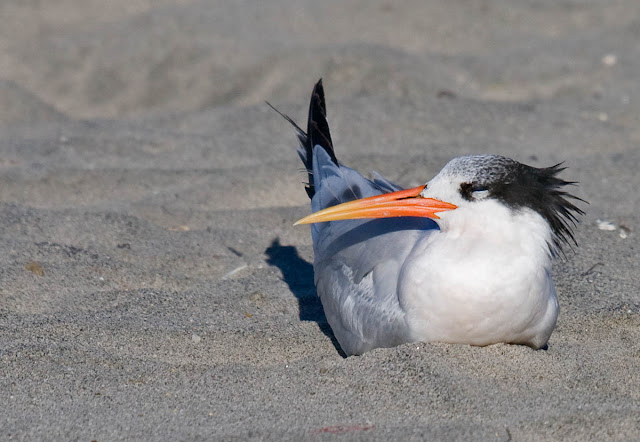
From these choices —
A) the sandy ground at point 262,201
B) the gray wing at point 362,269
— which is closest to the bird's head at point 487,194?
the gray wing at point 362,269

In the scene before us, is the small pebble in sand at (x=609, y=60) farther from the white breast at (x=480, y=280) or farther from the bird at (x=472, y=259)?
the white breast at (x=480, y=280)

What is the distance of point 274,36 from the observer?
8.57 meters

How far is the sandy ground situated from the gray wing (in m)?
0.12

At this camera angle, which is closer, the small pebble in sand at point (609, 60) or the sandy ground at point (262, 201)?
the sandy ground at point (262, 201)

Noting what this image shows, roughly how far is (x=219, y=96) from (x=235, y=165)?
1918mm

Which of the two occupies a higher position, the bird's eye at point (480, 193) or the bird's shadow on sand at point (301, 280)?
the bird's eye at point (480, 193)

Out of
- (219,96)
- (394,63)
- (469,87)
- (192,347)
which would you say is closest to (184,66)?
(219,96)

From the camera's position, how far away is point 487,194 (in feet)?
10.9

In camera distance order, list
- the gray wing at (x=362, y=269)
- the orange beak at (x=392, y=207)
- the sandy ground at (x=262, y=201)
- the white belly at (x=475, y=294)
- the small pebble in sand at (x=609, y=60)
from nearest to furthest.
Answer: the sandy ground at (x=262, y=201)
the white belly at (x=475, y=294)
the orange beak at (x=392, y=207)
the gray wing at (x=362, y=269)
the small pebble in sand at (x=609, y=60)

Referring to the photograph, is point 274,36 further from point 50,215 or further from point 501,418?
point 501,418

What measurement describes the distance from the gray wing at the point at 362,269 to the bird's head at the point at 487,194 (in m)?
0.25

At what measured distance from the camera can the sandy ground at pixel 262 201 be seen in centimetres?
318

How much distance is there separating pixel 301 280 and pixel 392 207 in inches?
52.4

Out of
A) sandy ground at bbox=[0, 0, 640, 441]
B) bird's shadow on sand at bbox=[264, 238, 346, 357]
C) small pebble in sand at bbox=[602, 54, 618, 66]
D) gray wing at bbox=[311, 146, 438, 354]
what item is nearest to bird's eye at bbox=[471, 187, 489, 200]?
gray wing at bbox=[311, 146, 438, 354]
